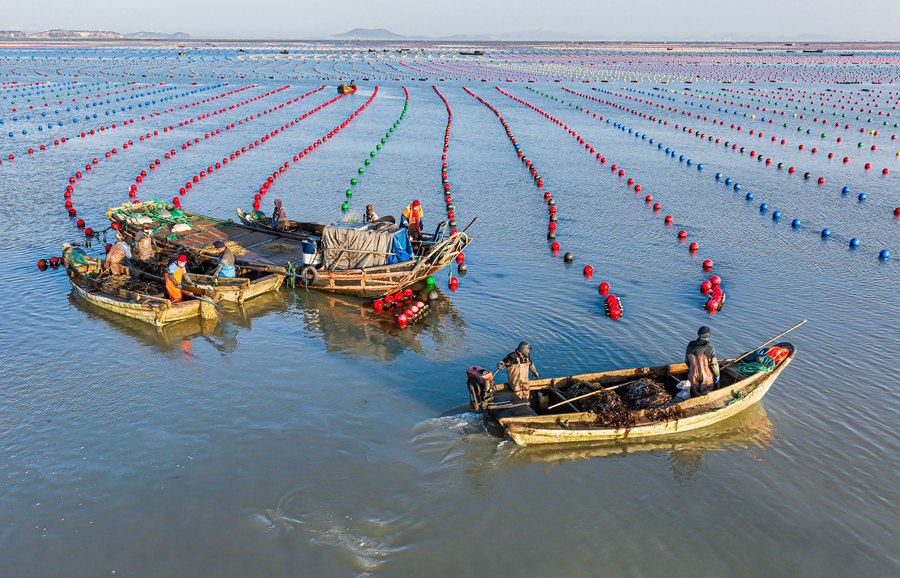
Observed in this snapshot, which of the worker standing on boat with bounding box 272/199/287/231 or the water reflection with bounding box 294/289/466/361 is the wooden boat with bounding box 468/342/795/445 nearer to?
the water reflection with bounding box 294/289/466/361

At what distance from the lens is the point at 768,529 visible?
1193 cm

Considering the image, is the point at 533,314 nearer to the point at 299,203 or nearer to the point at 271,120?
the point at 299,203

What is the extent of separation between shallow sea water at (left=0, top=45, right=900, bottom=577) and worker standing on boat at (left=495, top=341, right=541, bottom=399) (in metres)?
1.31

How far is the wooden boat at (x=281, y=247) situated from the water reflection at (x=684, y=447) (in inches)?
364

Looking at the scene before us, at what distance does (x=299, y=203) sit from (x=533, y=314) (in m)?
17.0

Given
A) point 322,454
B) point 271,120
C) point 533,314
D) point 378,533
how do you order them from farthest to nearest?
1. point 271,120
2. point 533,314
3. point 322,454
4. point 378,533

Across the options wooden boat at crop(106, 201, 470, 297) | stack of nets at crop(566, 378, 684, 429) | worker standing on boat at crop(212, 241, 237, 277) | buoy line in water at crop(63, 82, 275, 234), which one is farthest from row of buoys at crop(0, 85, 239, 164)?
stack of nets at crop(566, 378, 684, 429)

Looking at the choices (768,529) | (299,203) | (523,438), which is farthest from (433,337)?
(299,203)

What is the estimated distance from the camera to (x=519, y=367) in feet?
46.6

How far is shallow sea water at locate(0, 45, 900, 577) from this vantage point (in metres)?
11.4

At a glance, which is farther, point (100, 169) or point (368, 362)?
point (100, 169)

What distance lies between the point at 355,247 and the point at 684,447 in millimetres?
12296

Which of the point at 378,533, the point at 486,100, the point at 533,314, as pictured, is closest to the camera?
the point at 378,533

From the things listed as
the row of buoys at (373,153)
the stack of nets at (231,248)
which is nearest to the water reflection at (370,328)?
the stack of nets at (231,248)
